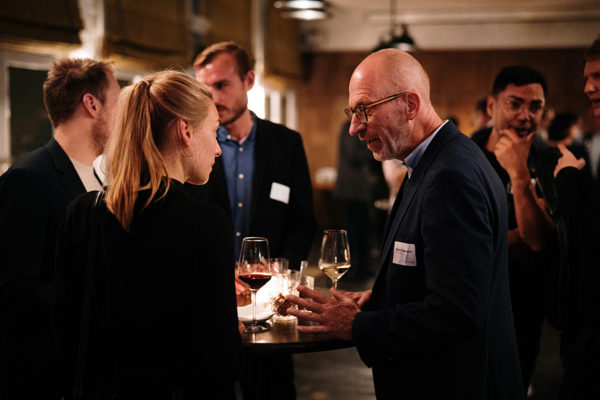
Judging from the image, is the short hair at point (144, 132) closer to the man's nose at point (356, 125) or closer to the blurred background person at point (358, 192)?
the man's nose at point (356, 125)

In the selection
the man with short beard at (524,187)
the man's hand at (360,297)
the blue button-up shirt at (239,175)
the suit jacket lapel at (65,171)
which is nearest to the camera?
the man's hand at (360,297)

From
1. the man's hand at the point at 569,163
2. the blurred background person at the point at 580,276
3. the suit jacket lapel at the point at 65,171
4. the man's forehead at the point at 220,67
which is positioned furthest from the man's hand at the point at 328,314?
the man's forehead at the point at 220,67

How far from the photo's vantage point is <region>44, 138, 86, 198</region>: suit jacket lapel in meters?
2.12

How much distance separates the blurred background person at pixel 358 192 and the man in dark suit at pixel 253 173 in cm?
409

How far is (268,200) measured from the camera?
112 inches

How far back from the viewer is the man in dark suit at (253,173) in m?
2.81

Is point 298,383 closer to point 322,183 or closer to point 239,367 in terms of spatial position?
point 239,367

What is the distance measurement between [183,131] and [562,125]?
5.85 m

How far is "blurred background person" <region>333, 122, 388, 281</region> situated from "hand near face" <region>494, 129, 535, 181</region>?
14.4 feet

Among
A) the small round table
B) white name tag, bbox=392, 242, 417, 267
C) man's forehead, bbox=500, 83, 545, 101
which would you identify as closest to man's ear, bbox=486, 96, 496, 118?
man's forehead, bbox=500, 83, 545, 101

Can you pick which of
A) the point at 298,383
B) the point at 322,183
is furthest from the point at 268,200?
the point at 322,183

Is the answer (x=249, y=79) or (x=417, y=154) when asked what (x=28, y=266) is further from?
(x=249, y=79)

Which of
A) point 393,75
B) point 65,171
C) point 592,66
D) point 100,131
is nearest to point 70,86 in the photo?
point 100,131

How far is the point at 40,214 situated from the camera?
1994mm
